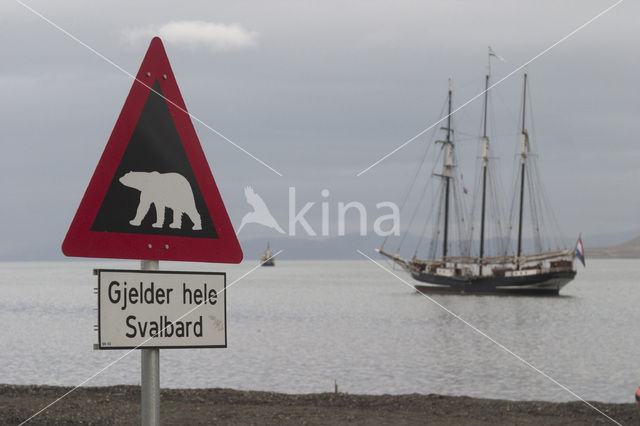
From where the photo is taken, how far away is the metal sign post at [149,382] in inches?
137

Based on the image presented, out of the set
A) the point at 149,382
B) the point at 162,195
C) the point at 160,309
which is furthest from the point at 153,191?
the point at 149,382

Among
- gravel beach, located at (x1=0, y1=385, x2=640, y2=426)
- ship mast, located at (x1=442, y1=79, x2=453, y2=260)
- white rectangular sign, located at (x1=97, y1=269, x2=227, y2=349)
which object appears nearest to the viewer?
white rectangular sign, located at (x1=97, y1=269, x2=227, y2=349)

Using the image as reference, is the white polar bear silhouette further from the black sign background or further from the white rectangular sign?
the white rectangular sign

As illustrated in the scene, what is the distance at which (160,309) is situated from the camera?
11.7 ft

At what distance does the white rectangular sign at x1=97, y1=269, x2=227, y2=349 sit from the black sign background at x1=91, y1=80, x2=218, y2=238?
19 cm

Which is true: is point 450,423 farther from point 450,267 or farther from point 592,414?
point 450,267

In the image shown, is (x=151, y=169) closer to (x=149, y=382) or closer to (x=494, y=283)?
(x=149, y=382)

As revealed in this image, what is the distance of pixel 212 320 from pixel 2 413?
7143 mm

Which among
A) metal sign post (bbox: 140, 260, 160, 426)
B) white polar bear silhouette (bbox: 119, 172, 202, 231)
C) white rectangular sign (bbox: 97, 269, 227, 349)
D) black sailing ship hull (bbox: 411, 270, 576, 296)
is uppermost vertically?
white polar bear silhouette (bbox: 119, 172, 202, 231)

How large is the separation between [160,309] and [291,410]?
6.81 metres

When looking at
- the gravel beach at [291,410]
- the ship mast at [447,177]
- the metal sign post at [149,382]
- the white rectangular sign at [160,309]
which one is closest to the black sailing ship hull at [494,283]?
the ship mast at [447,177]

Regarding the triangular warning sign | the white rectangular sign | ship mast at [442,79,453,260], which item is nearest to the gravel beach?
the white rectangular sign

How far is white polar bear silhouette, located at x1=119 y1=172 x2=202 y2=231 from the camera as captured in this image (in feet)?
11.5

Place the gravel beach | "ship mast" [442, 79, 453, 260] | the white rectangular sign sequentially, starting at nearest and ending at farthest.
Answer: the white rectangular sign < the gravel beach < "ship mast" [442, 79, 453, 260]
